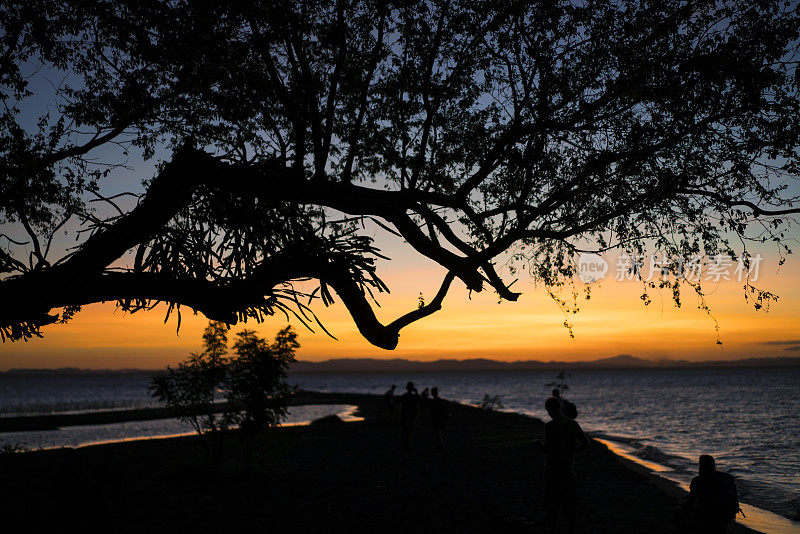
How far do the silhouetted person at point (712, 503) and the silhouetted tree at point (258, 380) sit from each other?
9.66 meters

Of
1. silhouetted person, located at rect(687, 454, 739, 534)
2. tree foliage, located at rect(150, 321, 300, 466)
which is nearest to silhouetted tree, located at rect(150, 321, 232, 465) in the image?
tree foliage, located at rect(150, 321, 300, 466)

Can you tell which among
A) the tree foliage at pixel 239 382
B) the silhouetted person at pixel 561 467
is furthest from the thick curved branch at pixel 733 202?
the tree foliage at pixel 239 382

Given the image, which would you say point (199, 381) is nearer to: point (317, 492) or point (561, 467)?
point (317, 492)

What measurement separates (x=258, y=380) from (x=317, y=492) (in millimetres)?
3043

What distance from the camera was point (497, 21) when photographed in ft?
33.3

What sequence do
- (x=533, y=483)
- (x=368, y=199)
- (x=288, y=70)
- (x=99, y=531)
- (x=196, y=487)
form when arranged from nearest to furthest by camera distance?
1. (x=368, y=199)
2. (x=99, y=531)
3. (x=288, y=70)
4. (x=196, y=487)
5. (x=533, y=483)

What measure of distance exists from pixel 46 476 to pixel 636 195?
1445 centimetres

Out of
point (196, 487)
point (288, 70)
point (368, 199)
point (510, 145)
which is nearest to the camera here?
point (368, 199)

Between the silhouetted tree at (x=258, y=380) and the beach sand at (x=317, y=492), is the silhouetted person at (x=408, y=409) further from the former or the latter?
the silhouetted tree at (x=258, y=380)

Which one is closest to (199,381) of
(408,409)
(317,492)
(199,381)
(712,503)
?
(199,381)

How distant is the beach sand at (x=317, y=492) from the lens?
9.78m

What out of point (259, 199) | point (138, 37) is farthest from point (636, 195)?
point (138, 37)

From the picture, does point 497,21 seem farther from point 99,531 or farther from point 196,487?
point 196,487

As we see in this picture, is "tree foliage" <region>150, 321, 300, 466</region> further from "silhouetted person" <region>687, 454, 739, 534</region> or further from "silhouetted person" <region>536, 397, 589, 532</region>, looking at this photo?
"silhouetted person" <region>687, 454, 739, 534</region>
